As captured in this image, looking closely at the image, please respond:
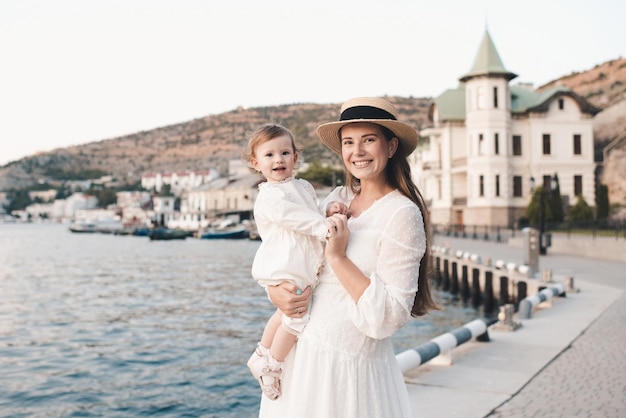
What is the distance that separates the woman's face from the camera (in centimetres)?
302

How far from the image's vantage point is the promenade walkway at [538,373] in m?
6.23

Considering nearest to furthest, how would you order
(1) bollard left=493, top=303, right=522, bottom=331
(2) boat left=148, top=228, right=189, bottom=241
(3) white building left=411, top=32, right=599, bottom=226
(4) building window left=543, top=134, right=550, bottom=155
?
(1) bollard left=493, top=303, right=522, bottom=331, (3) white building left=411, top=32, right=599, bottom=226, (4) building window left=543, top=134, right=550, bottom=155, (2) boat left=148, top=228, right=189, bottom=241

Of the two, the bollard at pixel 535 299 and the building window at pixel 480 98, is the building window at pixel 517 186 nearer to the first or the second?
the building window at pixel 480 98

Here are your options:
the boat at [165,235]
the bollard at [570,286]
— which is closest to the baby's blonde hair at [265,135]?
the bollard at [570,286]

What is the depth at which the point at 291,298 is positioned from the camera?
9.30 ft

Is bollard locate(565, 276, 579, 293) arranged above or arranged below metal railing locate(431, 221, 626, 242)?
below

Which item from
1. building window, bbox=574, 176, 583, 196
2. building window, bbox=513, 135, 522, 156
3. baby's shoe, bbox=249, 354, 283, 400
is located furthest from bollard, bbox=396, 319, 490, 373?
building window, bbox=574, 176, 583, 196

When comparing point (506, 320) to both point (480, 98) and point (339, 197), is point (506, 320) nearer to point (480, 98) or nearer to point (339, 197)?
point (339, 197)

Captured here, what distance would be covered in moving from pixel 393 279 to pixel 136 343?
14.3 metres

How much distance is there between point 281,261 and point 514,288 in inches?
655

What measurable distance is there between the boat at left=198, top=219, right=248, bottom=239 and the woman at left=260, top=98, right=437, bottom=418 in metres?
72.7

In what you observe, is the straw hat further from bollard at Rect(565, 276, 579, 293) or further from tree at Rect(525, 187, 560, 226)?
tree at Rect(525, 187, 560, 226)

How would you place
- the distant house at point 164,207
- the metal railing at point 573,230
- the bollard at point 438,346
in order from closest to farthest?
the bollard at point 438,346 → the metal railing at point 573,230 → the distant house at point 164,207

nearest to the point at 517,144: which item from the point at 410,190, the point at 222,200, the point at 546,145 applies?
the point at 546,145
